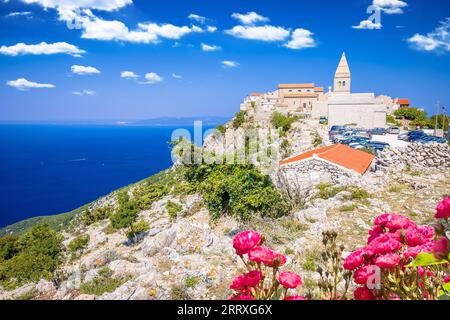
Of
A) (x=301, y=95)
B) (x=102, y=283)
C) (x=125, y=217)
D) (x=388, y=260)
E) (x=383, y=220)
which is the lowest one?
(x=125, y=217)

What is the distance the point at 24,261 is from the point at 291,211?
45.5 ft

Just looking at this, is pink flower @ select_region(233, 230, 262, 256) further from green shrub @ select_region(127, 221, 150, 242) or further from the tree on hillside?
the tree on hillside

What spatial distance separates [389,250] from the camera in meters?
2.21

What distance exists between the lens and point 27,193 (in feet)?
310

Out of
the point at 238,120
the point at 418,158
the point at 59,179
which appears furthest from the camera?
the point at 59,179

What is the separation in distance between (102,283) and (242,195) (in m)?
6.79

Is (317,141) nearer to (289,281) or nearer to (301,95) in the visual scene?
(289,281)

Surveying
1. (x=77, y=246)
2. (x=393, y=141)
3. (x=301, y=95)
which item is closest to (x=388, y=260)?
(x=77, y=246)

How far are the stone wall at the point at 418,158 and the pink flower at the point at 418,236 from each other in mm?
14893

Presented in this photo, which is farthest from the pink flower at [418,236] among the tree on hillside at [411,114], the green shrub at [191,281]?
the tree on hillside at [411,114]

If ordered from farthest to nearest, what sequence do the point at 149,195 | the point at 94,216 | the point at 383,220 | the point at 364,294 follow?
the point at 94,216 → the point at 149,195 → the point at 383,220 → the point at 364,294

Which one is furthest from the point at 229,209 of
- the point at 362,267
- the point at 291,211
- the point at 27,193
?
the point at 27,193

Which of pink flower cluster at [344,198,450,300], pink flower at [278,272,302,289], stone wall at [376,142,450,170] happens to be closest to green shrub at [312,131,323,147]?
stone wall at [376,142,450,170]

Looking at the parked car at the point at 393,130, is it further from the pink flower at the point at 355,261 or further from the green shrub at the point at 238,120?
the pink flower at the point at 355,261
